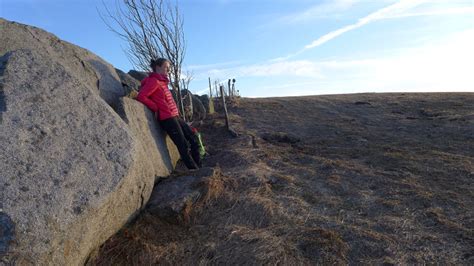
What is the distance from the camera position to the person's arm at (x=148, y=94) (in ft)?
19.9

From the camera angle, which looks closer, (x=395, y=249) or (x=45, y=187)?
(x=45, y=187)

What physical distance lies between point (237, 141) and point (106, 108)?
407 centimetres

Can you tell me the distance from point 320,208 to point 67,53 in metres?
4.05

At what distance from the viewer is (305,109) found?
14.4 m

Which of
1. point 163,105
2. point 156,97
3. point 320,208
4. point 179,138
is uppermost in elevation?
point 156,97

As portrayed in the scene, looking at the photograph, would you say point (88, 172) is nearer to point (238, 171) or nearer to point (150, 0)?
point (238, 171)

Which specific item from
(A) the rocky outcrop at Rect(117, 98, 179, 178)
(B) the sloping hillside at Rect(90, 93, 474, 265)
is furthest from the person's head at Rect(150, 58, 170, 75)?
(B) the sloping hillside at Rect(90, 93, 474, 265)

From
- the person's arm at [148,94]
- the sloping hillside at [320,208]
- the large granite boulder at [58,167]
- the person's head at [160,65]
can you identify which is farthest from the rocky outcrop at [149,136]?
the person's head at [160,65]

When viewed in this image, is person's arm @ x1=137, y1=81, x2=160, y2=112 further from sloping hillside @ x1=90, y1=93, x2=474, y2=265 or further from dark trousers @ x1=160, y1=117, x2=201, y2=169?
sloping hillside @ x1=90, y1=93, x2=474, y2=265

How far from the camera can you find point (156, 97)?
243 inches

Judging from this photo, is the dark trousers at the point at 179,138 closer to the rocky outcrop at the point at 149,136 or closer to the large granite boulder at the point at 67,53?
the rocky outcrop at the point at 149,136

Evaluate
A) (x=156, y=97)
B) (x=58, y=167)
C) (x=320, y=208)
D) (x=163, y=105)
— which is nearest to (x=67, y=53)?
(x=156, y=97)

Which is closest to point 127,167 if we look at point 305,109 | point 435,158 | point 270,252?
point 270,252

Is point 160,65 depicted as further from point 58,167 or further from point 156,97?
point 58,167
